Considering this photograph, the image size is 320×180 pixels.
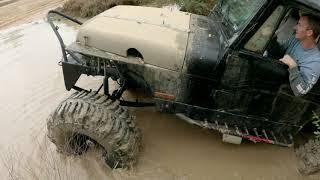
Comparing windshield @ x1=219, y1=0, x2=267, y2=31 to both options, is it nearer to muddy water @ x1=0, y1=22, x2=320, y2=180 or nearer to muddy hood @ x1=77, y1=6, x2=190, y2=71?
muddy hood @ x1=77, y1=6, x2=190, y2=71

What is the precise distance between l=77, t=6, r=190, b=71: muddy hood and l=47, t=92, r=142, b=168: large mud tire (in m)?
0.58

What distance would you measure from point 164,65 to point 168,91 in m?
0.28

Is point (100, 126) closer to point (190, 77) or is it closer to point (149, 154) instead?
point (149, 154)

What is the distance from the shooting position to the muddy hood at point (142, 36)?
4051mm

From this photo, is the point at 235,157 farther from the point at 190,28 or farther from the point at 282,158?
the point at 190,28

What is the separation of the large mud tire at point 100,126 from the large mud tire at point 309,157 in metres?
1.84

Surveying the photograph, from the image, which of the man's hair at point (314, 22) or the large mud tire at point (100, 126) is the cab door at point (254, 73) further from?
the large mud tire at point (100, 126)

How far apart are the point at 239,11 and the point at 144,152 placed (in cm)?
192

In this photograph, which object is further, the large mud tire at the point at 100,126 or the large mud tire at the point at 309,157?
the large mud tire at the point at 309,157

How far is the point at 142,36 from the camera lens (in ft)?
13.5

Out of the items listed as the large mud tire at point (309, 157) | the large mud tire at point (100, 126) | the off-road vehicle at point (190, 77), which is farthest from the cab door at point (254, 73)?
the large mud tire at point (100, 126)

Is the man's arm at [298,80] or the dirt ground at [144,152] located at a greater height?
the man's arm at [298,80]

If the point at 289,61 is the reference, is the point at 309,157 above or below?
below

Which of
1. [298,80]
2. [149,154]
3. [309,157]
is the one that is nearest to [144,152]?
[149,154]
